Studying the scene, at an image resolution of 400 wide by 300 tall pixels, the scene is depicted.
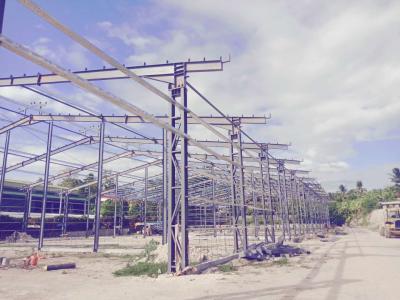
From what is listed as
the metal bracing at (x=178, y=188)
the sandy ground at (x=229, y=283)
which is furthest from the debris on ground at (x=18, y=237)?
the metal bracing at (x=178, y=188)

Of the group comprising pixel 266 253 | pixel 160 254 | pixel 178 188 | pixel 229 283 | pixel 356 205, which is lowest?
pixel 229 283

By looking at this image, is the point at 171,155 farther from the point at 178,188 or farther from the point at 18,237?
the point at 18,237

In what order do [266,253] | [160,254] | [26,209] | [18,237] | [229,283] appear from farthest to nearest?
[26,209] → [18,237] → [266,253] → [160,254] → [229,283]

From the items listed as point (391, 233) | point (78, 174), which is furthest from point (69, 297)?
point (391, 233)

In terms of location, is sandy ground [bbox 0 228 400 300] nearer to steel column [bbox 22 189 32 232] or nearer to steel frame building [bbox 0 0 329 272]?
steel frame building [bbox 0 0 329 272]

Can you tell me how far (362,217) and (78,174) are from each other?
160 ft

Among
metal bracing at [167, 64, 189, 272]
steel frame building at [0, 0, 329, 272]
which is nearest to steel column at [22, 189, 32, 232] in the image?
steel frame building at [0, 0, 329, 272]

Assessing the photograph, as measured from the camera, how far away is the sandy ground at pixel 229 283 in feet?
24.9

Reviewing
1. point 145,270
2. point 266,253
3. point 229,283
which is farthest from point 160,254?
point 266,253

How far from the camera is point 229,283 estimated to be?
28.8 feet

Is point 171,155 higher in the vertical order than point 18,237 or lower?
higher

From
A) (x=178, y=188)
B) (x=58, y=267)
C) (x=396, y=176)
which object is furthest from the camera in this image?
(x=396, y=176)

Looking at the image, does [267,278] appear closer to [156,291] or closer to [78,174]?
[156,291]

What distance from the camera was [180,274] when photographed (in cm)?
979
